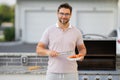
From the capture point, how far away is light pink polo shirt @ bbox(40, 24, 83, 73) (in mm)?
3758

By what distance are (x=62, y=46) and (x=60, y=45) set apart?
0.02 metres

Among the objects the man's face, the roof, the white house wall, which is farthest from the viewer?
the white house wall

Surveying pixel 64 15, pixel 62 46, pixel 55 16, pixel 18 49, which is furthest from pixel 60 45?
pixel 55 16

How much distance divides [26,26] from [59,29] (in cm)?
1645

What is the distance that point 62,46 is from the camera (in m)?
3.76

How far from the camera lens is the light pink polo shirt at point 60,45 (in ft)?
12.3

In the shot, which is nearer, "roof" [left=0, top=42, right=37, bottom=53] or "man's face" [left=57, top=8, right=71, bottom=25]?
"man's face" [left=57, top=8, right=71, bottom=25]

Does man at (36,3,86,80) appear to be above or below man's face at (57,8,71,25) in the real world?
Result: below

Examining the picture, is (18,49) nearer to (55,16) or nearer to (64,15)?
(55,16)

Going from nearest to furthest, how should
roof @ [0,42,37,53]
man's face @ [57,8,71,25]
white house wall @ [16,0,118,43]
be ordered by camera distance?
man's face @ [57,8,71,25], roof @ [0,42,37,53], white house wall @ [16,0,118,43]

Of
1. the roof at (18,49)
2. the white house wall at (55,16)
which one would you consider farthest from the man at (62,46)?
the white house wall at (55,16)

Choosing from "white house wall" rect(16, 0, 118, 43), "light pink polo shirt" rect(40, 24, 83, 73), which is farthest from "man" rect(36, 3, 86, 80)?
"white house wall" rect(16, 0, 118, 43)

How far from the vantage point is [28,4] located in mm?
20125

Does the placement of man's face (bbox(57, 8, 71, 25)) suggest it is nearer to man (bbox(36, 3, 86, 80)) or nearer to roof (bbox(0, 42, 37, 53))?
man (bbox(36, 3, 86, 80))
